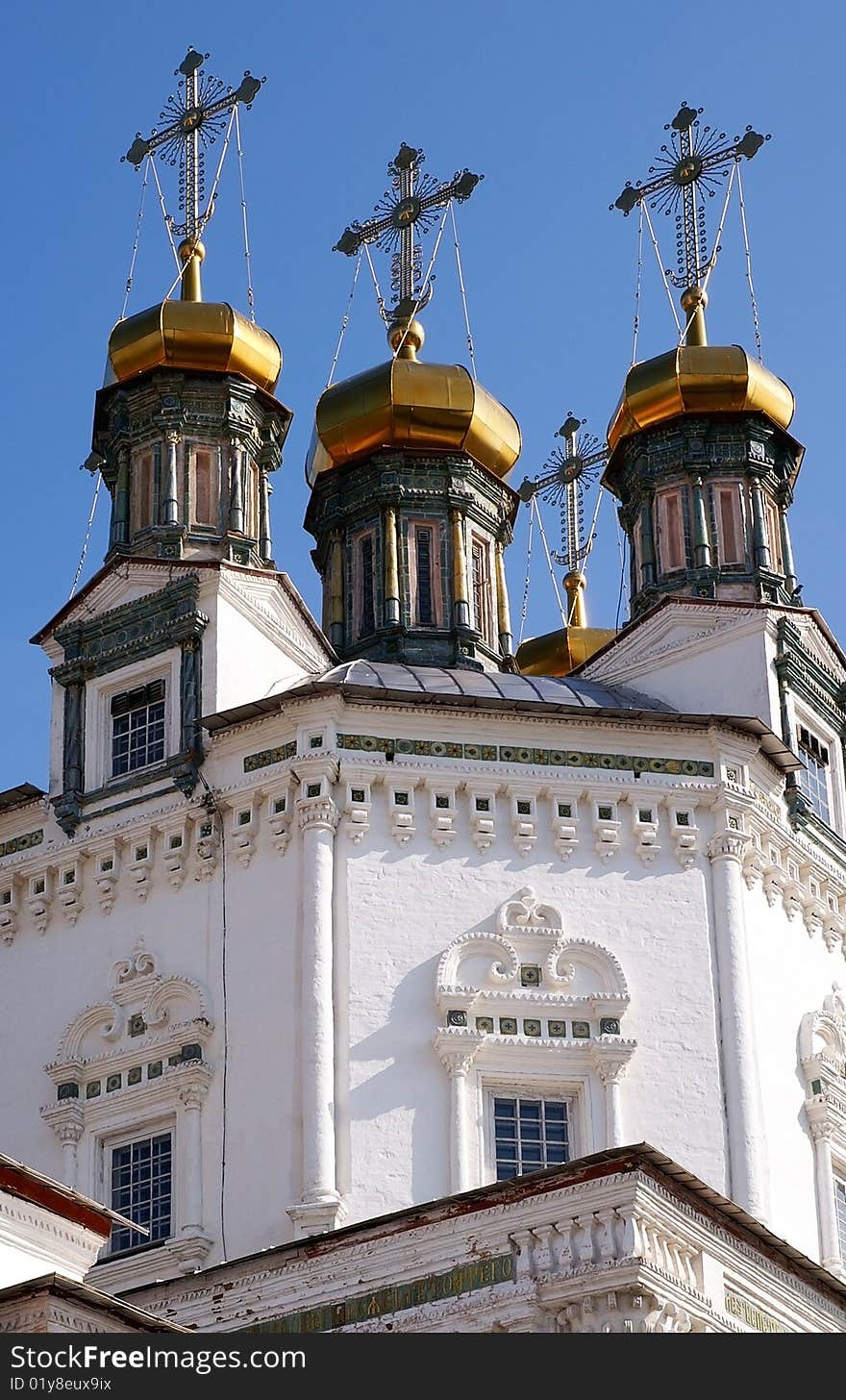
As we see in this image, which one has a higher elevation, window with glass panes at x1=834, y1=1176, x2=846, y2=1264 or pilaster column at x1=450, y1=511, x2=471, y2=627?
pilaster column at x1=450, y1=511, x2=471, y2=627

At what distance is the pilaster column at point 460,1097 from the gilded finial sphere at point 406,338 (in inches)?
319

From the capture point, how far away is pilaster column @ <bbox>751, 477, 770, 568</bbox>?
84.4ft

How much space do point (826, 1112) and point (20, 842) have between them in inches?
249

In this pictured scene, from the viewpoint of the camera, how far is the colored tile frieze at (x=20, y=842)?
23469mm

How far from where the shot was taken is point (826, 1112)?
22531 millimetres

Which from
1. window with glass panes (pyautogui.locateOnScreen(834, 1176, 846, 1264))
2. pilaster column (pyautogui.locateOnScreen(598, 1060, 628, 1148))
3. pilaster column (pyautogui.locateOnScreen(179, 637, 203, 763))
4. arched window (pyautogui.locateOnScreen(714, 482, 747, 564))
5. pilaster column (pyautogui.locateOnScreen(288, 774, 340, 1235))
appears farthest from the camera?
arched window (pyautogui.locateOnScreen(714, 482, 747, 564))

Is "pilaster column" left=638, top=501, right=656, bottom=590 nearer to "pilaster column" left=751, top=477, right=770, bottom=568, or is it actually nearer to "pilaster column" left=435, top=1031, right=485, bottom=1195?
"pilaster column" left=751, top=477, right=770, bottom=568

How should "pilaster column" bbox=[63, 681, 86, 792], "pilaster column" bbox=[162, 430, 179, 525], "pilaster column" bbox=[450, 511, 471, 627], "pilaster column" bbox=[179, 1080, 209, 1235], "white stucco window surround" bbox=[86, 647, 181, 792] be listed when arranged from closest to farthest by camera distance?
"pilaster column" bbox=[179, 1080, 209, 1235] < "white stucco window surround" bbox=[86, 647, 181, 792] < "pilaster column" bbox=[63, 681, 86, 792] < "pilaster column" bbox=[162, 430, 179, 525] < "pilaster column" bbox=[450, 511, 471, 627]

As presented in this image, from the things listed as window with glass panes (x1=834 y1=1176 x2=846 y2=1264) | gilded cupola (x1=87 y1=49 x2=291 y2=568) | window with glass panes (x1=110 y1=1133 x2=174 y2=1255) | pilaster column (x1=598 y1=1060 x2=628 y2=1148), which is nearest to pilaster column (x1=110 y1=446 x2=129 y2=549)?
gilded cupola (x1=87 y1=49 x2=291 y2=568)

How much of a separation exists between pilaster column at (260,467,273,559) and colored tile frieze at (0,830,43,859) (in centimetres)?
305

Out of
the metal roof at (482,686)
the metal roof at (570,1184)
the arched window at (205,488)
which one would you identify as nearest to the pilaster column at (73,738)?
the arched window at (205,488)

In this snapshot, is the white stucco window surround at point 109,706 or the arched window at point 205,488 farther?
the arched window at point 205,488

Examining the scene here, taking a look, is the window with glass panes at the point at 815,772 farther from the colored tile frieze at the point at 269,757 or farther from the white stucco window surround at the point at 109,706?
the white stucco window surround at the point at 109,706

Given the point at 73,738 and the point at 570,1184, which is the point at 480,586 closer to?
the point at 73,738
